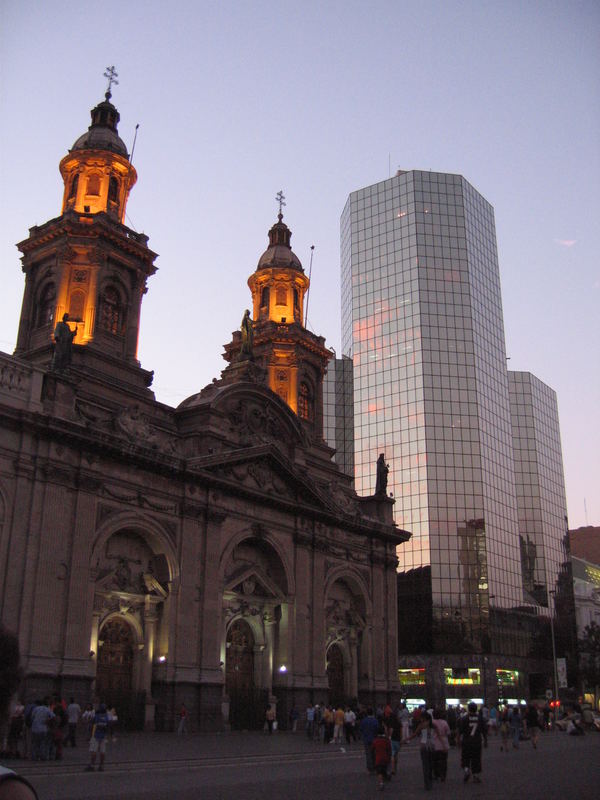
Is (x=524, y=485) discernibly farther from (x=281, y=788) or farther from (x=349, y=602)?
(x=281, y=788)

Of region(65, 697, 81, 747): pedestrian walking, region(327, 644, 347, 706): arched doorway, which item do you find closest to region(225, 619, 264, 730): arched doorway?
region(327, 644, 347, 706): arched doorway

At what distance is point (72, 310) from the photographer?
5019 centimetres

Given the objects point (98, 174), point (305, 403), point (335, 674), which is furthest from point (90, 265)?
point (335, 674)

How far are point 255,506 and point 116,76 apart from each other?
3066cm

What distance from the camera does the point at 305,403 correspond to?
66250mm

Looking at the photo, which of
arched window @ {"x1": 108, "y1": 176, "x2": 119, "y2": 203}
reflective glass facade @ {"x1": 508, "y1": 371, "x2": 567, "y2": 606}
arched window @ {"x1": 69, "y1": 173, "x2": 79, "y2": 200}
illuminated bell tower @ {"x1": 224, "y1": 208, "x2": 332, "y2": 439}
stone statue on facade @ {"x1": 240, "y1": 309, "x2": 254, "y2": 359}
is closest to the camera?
arched window @ {"x1": 69, "y1": 173, "x2": 79, "y2": 200}

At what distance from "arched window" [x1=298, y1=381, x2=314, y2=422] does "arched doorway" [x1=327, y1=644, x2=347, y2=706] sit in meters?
17.5

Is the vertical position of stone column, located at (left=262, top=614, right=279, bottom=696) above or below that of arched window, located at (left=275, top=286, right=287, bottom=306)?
below

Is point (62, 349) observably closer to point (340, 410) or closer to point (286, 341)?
point (286, 341)

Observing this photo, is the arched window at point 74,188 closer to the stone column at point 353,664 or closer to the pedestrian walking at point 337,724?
the stone column at point 353,664

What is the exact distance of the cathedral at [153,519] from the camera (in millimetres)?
37531

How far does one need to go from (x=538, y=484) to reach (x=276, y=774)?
95.7 metres

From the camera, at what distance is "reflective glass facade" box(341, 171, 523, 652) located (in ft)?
281

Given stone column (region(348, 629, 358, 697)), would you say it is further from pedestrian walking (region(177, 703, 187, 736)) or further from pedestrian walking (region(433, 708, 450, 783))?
pedestrian walking (region(433, 708, 450, 783))
